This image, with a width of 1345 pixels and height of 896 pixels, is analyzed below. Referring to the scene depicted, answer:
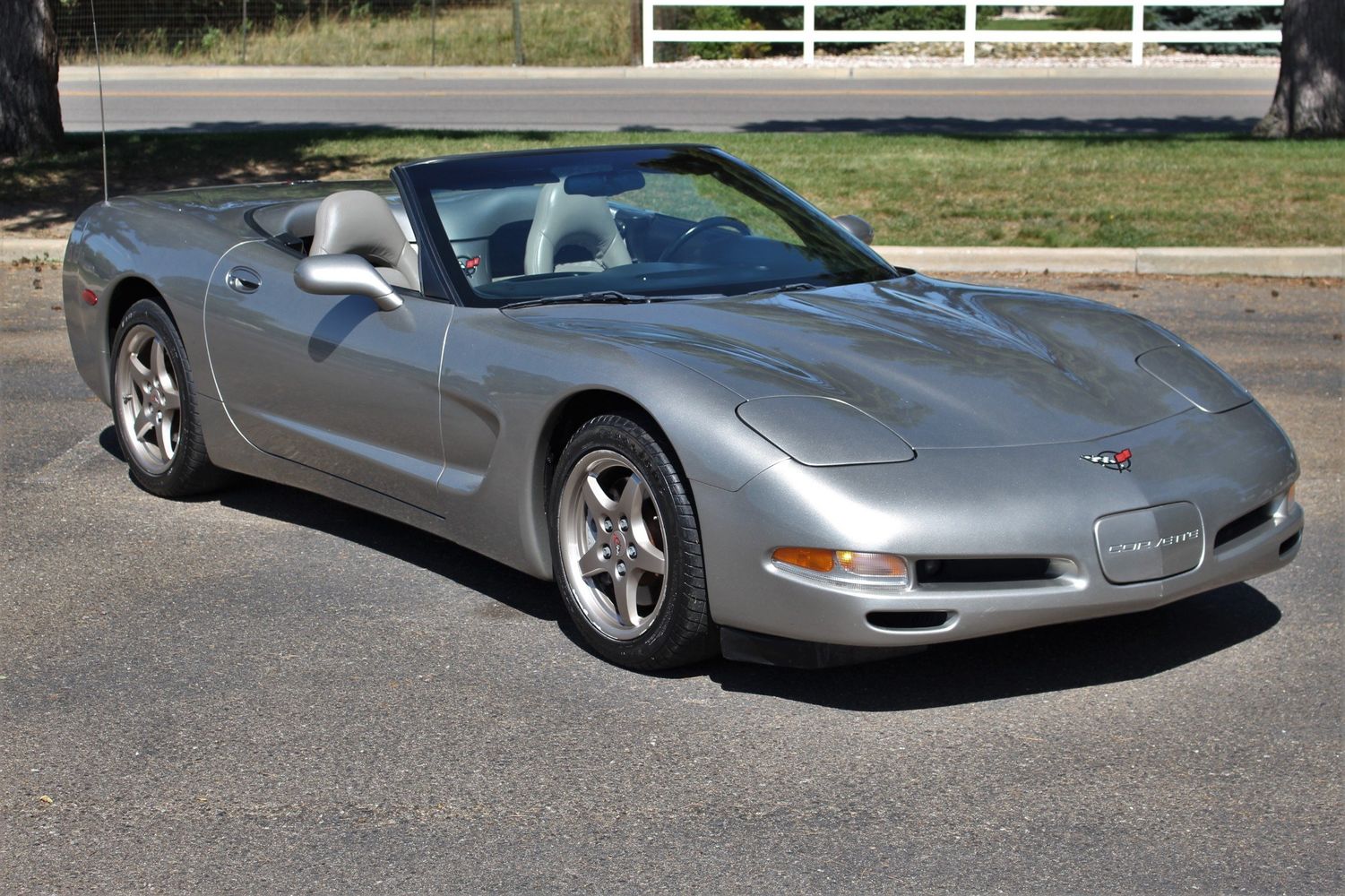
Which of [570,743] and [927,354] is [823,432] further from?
[570,743]

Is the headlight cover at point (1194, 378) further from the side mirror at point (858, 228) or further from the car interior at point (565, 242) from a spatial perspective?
the side mirror at point (858, 228)

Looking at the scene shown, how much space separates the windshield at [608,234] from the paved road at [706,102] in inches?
491

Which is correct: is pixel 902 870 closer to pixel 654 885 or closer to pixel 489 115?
pixel 654 885

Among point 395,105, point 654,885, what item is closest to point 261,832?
point 654,885

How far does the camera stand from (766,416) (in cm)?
416

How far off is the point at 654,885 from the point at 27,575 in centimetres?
Answer: 295

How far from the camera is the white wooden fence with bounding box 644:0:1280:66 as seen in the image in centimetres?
2744

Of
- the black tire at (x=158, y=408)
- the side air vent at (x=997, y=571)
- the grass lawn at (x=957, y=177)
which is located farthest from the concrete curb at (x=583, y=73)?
the side air vent at (x=997, y=571)

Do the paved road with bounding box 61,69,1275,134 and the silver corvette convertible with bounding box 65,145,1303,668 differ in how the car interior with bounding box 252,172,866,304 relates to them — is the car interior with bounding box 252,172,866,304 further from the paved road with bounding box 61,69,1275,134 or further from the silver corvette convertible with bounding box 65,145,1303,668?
the paved road with bounding box 61,69,1275,134

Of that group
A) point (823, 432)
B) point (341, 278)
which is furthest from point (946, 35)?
point (823, 432)

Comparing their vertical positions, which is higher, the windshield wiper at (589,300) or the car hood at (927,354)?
the windshield wiper at (589,300)

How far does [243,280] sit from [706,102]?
16833 mm

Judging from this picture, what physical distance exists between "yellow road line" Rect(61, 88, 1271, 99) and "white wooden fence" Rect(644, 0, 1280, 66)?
13.8ft

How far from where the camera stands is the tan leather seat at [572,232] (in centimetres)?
536
